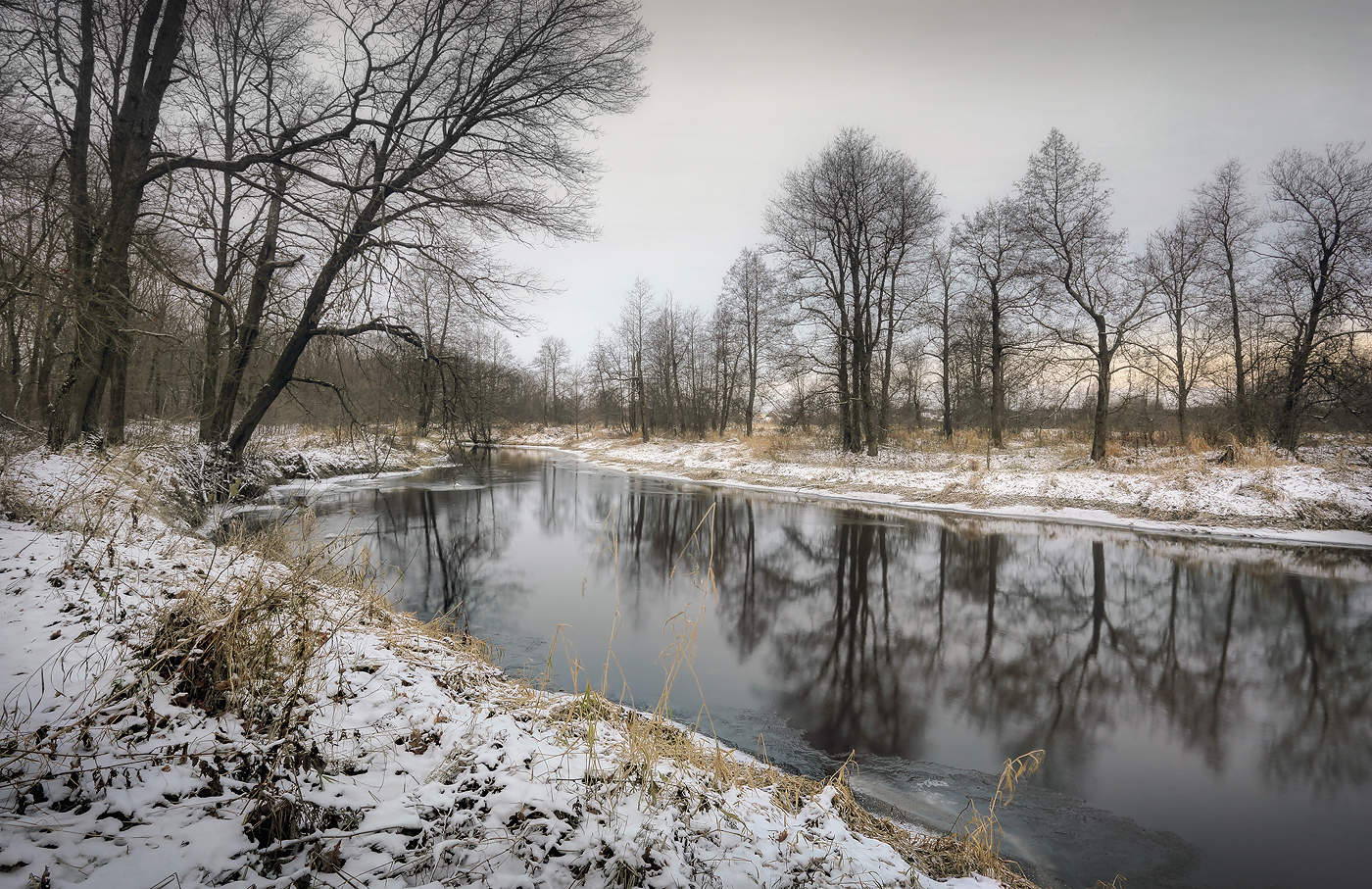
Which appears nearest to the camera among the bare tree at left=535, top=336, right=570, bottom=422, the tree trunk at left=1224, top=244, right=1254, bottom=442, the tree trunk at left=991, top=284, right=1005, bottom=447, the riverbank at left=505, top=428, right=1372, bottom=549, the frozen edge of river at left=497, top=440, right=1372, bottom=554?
the frozen edge of river at left=497, top=440, right=1372, bottom=554

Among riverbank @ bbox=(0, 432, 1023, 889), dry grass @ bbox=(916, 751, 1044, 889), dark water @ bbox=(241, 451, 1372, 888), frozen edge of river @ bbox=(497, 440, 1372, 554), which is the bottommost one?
dark water @ bbox=(241, 451, 1372, 888)

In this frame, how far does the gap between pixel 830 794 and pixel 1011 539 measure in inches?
448

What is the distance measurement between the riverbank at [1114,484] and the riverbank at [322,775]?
15023mm

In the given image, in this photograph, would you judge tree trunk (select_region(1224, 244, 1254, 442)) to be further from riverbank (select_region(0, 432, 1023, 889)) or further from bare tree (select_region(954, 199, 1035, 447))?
riverbank (select_region(0, 432, 1023, 889))

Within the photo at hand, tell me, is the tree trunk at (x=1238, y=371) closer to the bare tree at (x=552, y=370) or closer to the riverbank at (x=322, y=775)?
the riverbank at (x=322, y=775)

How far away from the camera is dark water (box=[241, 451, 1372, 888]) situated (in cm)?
366

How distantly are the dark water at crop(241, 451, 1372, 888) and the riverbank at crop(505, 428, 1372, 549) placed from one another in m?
2.10

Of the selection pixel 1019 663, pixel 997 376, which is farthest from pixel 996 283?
pixel 1019 663

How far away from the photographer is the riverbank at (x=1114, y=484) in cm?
1236

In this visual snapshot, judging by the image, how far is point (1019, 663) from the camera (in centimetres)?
611

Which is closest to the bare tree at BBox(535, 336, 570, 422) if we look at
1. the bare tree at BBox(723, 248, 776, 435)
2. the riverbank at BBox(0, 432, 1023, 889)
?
the bare tree at BBox(723, 248, 776, 435)

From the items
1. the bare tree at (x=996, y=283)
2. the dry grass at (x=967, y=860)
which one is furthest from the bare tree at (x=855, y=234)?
the dry grass at (x=967, y=860)

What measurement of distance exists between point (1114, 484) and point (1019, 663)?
12539 millimetres

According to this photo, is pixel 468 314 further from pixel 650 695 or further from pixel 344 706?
pixel 344 706
